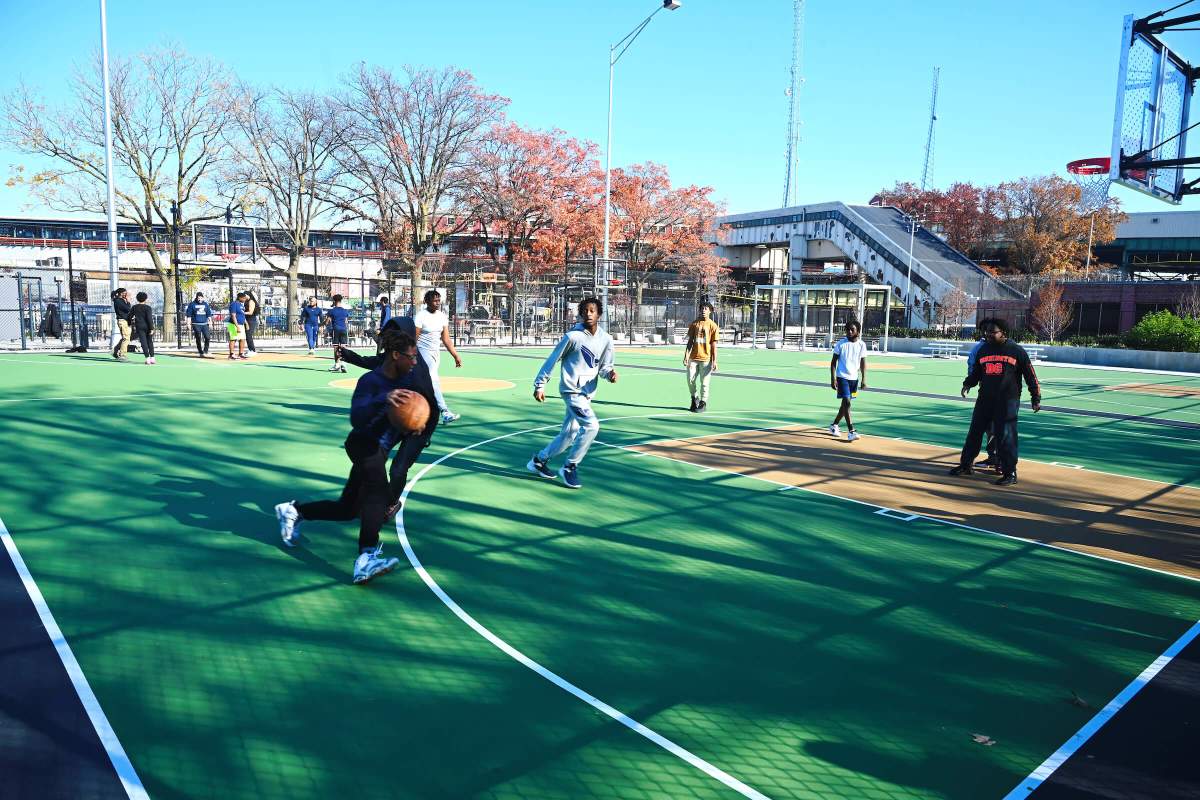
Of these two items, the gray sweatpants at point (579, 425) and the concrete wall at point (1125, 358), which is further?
the concrete wall at point (1125, 358)

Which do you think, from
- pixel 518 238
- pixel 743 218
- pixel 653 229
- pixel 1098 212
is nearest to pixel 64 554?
pixel 518 238

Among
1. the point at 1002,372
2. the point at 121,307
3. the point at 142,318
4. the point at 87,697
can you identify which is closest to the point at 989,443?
the point at 1002,372

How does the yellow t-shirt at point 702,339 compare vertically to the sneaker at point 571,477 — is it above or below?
above

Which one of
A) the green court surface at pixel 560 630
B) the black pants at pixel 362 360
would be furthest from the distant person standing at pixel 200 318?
the black pants at pixel 362 360

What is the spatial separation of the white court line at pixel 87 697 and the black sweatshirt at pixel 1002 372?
986cm

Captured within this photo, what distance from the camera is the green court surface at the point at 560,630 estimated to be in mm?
3715

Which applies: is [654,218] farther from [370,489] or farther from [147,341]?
[370,489]

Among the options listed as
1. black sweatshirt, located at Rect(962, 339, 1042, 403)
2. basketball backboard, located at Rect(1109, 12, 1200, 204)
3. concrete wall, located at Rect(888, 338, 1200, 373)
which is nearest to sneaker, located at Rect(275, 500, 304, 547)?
black sweatshirt, located at Rect(962, 339, 1042, 403)

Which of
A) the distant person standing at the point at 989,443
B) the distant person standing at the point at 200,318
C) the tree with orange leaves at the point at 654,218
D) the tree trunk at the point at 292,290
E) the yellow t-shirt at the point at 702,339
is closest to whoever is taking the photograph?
the distant person standing at the point at 989,443

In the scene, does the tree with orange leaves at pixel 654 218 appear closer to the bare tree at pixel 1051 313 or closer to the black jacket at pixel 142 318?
the bare tree at pixel 1051 313

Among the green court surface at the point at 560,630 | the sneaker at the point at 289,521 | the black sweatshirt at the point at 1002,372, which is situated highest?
the black sweatshirt at the point at 1002,372

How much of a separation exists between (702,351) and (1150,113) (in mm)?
7955

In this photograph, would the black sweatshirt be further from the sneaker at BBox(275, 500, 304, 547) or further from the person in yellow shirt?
the sneaker at BBox(275, 500, 304, 547)

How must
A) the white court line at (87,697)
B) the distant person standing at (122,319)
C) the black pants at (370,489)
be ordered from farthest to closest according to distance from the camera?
the distant person standing at (122,319) → the black pants at (370,489) → the white court line at (87,697)
